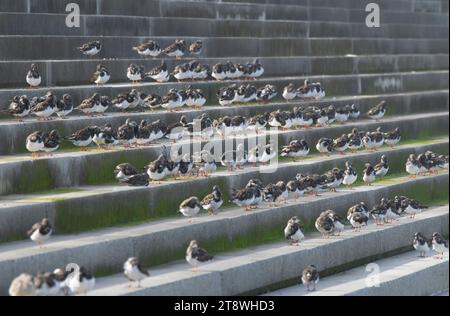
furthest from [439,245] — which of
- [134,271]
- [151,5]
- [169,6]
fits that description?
[169,6]

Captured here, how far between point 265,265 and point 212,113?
21.2 ft

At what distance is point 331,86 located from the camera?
26.9 m

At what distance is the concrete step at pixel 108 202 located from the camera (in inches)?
584

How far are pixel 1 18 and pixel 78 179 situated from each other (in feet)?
17.2

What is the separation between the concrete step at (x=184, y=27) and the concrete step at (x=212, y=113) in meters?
2.62

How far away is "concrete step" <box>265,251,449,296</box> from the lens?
1597cm

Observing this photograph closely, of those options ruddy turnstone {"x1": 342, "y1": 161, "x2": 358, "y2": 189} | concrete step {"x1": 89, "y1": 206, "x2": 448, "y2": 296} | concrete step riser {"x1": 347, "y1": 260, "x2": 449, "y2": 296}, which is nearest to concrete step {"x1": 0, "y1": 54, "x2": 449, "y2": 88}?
ruddy turnstone {"x1": 342, "y1": 161, "x2": 358, "y2": 189}

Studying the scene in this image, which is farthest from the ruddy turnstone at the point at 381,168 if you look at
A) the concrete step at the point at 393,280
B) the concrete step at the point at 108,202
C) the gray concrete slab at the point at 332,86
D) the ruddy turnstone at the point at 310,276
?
the ruddy turnstone at the point at 310,276

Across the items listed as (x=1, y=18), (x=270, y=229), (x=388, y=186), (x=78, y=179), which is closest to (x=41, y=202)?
(x=78, y=179)

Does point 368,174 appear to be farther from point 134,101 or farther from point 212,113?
point 134,101

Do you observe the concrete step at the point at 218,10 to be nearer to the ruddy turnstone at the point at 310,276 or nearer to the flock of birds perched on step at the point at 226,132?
the flock of birds perched on step at the point at 226,132

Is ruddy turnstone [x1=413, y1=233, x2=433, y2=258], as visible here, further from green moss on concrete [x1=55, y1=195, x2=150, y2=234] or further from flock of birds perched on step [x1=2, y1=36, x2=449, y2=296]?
green moss on concrete [x1=55, y1=195, x2=150, y2=234]

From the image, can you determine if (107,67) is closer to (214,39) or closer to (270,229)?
(214,39)
